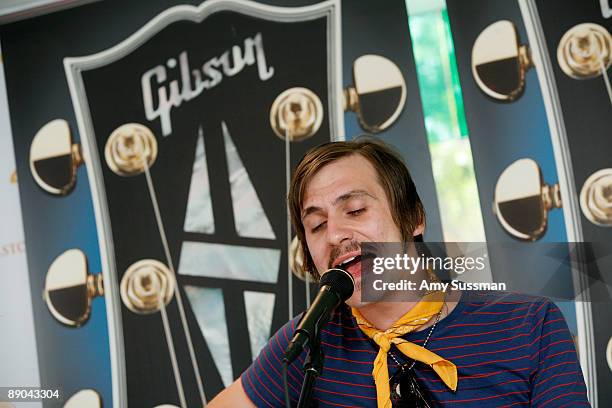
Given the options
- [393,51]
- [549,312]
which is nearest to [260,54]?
[393,51]

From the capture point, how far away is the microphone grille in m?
1.12

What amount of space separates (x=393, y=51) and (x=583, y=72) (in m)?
0.49

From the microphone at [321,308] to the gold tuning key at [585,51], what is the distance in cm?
108

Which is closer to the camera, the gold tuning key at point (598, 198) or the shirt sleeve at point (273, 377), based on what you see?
the shirt sleeve at point (273, 377)

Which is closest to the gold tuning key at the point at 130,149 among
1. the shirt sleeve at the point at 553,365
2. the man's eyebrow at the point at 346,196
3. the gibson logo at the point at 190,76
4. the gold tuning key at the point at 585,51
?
the gibson logo at the point at 190,76

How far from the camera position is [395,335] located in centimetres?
139

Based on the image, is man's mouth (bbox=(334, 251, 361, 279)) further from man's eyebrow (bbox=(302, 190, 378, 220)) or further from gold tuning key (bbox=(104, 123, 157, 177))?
gold tuning key (bbox=(104, 123, 157, 177))

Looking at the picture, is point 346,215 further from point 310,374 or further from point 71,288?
point 71,288

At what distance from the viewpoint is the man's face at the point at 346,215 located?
1372 mm

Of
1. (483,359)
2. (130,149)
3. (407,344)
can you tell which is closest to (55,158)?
(130,149)

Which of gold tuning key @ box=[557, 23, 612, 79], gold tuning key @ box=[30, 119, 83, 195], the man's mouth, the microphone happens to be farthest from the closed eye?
gold tuning key @ box=[30, 119, 83, 195]

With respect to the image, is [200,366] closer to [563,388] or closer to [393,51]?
[393,51]

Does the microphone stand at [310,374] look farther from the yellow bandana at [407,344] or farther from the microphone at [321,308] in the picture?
the yellow bandana at [407,344]

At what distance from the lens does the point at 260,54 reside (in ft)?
7.27
